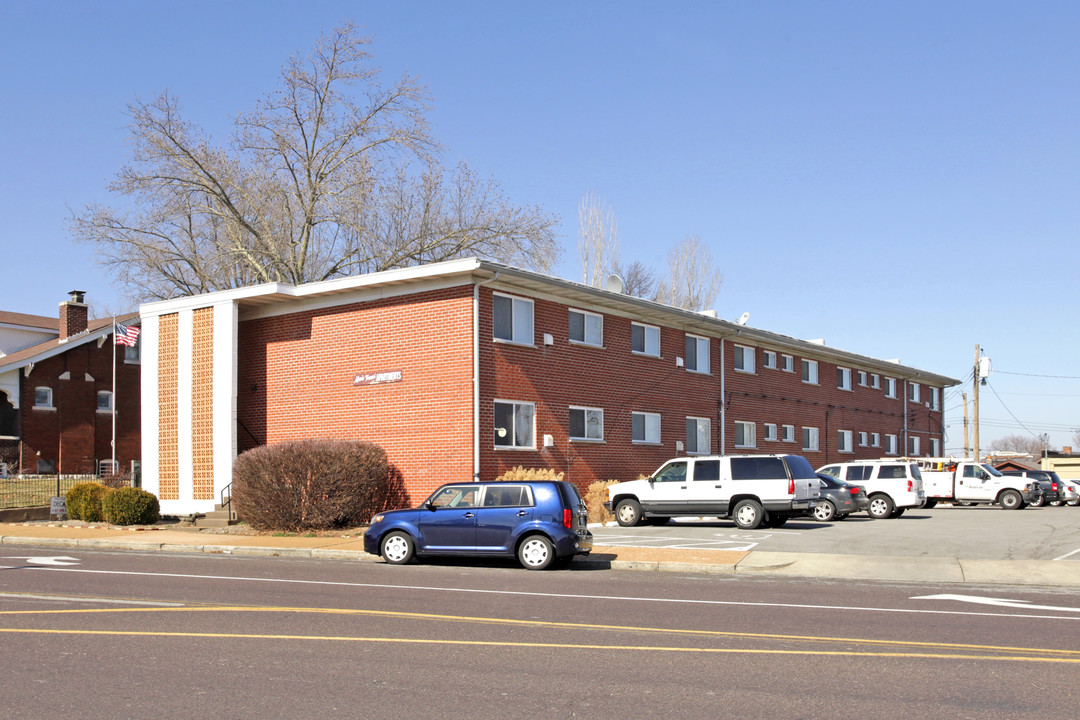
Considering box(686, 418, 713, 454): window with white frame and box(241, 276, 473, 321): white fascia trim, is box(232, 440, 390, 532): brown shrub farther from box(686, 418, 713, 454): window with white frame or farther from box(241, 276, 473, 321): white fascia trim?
box(686, 418, 713, 454): window with white frame

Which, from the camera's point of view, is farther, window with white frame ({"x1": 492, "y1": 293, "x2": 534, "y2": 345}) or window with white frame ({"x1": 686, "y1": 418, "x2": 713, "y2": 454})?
window with white frame ({"x1": 686, "y1": 418, "x2": 713, "y2": 454})

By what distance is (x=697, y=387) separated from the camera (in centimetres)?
3288

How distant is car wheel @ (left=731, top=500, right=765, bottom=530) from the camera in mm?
23047

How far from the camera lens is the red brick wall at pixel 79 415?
1711 inches

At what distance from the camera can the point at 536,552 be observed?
53.7 feet

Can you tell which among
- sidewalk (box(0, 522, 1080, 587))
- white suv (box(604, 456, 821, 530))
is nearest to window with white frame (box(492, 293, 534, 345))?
white suv (box(604, 456, 821, 530))

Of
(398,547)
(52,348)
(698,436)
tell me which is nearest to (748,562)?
(398,547)

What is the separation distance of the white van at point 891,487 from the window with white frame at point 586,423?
24.3 feet

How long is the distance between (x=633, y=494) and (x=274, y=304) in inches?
452

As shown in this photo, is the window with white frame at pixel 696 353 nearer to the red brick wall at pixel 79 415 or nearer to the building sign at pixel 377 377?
the building sign at pixel 377 377

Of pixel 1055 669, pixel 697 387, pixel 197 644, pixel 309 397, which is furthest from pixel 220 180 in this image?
pixel 1055 669

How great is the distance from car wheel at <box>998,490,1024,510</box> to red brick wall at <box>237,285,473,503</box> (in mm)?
21881

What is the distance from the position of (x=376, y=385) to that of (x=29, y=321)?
32.7 m

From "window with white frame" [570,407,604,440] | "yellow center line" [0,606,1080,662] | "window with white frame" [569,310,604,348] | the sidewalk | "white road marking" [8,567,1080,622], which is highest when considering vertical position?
"window with white frame" [569,310,604,348]
